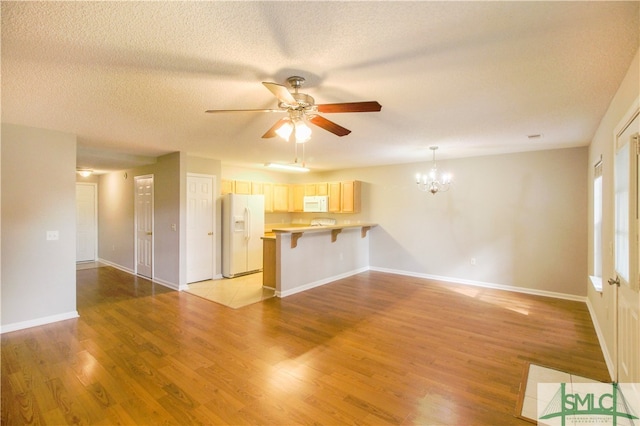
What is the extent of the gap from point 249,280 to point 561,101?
541cm

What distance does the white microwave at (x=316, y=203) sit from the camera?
741cm

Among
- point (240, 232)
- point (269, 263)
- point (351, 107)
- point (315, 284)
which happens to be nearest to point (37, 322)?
point (269, 263)

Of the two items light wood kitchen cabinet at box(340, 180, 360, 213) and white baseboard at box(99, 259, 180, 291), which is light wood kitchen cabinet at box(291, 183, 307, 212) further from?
white baseboard at box(99, 259, 180, 291)

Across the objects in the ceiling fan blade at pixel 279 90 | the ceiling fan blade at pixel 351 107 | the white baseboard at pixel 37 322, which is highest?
the ceiling fan blade at pixel 279 90

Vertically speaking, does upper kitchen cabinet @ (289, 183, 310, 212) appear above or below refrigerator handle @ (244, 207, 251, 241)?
above

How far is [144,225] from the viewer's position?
620cm

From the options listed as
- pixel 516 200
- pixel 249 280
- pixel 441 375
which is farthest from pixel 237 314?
pixel 516 200

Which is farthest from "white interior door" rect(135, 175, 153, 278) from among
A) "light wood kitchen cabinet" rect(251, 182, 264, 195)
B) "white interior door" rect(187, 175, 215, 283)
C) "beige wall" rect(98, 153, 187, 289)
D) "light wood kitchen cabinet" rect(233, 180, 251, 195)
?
"light wood kitchen cabinet" rect(251, 182, 264, 195)

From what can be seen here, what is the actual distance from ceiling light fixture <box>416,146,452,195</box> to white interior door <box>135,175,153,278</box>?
17.5ft

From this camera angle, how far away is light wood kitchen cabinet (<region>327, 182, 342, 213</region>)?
7.19 metres

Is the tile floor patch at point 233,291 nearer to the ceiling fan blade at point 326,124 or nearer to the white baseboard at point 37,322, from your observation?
the white baseboard at point 37,322

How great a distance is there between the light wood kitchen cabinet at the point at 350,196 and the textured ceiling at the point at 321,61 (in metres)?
3.27

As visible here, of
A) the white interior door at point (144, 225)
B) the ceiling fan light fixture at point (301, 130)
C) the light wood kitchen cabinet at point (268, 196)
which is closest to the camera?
the ceiling fan light fixture at point (301, 130)

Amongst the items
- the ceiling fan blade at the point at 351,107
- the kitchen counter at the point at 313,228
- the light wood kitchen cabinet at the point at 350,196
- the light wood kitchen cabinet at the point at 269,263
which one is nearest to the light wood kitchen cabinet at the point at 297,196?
the light wood kitchen cabinet at the point at 350,196
